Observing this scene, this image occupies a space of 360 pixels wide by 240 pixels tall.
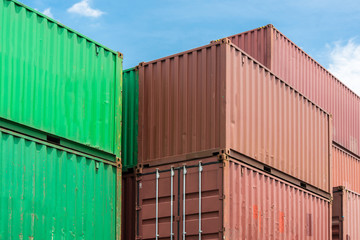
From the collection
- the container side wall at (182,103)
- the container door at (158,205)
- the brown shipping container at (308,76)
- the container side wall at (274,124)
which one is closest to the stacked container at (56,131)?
the container door at (158,205)

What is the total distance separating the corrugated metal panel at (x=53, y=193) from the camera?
531 inches

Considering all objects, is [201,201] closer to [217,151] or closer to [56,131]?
[217,151]

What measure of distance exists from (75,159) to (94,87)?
196 centimetres

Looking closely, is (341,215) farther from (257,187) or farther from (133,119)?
(133,119)

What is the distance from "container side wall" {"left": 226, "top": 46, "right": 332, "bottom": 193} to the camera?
1631 cm

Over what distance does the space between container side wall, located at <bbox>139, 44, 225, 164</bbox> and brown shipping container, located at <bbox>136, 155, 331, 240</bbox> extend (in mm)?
530

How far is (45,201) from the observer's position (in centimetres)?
1420

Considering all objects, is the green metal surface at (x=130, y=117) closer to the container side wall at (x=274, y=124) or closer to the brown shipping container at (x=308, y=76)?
the container side wall at (x=274, y=124)

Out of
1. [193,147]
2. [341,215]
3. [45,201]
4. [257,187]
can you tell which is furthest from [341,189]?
[45,201]

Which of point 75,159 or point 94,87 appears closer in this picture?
point 75,159

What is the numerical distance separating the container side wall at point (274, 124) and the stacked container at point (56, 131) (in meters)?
2.87

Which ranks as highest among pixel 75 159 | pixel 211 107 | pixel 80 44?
pixel 80 44

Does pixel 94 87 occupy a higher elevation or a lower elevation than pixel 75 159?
higher

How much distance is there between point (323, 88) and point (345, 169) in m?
3.05
